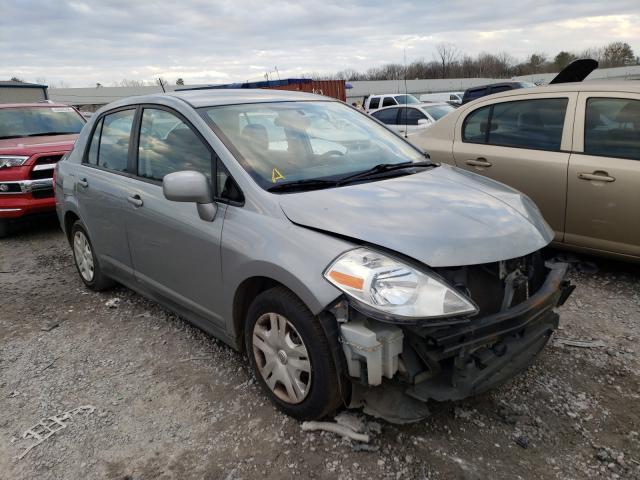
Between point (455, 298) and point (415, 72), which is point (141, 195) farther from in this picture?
point (415, 72)

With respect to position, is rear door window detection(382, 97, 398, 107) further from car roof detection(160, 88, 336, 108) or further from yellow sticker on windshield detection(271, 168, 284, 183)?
yellow sticker on windshield detection(271, 168, 284, 183)

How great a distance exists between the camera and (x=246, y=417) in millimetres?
2770

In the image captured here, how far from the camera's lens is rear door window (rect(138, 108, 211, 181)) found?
3059 mm

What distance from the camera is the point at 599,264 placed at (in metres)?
4.70

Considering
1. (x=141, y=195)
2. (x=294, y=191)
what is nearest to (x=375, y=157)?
(x=294, y=191)

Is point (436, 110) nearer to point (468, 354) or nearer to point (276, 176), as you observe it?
point (276, 176)

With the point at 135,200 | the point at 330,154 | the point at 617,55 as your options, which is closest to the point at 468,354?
the point at 330,154

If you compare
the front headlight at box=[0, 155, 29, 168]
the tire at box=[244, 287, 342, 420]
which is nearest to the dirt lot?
the tire at box=[244, 287, 342, 420]

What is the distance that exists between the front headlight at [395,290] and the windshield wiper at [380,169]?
766 millimetres

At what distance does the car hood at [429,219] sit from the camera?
2.28 m

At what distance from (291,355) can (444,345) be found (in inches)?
31.3

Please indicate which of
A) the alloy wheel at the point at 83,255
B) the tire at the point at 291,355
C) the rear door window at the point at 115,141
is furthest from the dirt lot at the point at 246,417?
the rear door window at the point at 115,141

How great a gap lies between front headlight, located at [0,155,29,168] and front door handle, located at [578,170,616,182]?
6639 mm

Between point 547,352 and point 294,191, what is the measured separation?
199 cm
